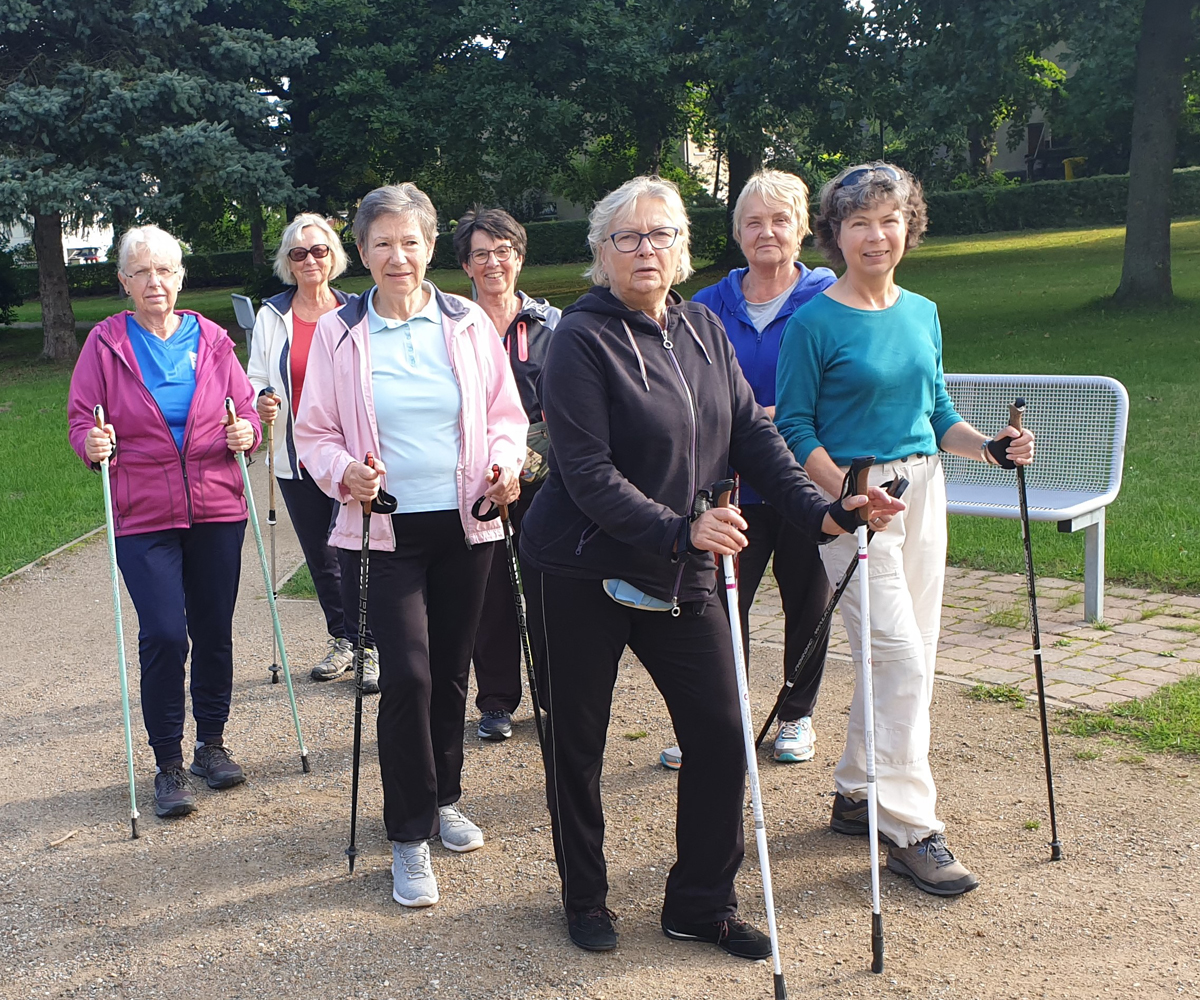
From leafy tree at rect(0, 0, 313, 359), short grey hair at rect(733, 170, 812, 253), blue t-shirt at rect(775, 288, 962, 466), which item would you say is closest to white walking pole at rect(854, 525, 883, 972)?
blue t-shirt at rect(775, 288, 962, 466)

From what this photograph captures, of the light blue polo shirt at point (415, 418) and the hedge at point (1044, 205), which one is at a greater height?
the hedge at point (1044, 205)

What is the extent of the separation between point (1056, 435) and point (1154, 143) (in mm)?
13582

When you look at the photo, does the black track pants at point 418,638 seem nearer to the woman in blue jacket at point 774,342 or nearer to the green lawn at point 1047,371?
the woman in blue jacket at point 774,342

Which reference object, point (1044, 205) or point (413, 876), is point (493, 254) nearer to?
point (413, 876)

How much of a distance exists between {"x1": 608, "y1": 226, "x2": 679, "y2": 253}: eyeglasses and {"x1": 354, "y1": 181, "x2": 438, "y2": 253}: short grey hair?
864 millimetres

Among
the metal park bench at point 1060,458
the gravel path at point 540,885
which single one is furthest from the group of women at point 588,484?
the metal park bench at point 1060,458

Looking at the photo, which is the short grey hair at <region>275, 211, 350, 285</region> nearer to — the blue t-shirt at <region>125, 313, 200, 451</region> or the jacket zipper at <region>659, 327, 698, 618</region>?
the blue t-shirt at <region>125, 313, 200, 451</region>

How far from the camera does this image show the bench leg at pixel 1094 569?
6.36 meters

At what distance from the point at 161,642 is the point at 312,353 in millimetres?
1430

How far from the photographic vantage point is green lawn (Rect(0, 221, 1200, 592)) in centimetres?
773

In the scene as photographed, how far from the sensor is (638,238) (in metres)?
3.53

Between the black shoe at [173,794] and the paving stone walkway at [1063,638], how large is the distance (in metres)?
3.00

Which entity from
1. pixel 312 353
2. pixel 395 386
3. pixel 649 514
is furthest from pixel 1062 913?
pixel 312 353

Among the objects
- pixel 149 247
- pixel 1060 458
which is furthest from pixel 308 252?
pixel 1060 458
